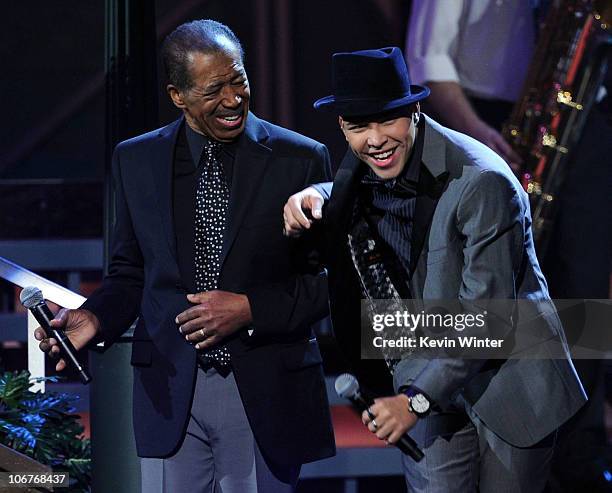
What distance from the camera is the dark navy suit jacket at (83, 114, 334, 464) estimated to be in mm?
2766

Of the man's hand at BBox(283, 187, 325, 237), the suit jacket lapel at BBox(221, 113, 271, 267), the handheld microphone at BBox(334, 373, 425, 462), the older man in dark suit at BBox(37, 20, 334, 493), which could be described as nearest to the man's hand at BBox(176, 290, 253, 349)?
the older man in dark suit at BBox(37, 20, 334, 493)

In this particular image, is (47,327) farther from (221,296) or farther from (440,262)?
(440,262)

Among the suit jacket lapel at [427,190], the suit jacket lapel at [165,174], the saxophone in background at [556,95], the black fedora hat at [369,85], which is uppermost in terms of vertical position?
the black fedora hat at [369,85]

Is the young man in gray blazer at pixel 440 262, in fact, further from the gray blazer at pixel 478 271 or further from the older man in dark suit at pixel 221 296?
the older man in dark suit at pixel 221 296

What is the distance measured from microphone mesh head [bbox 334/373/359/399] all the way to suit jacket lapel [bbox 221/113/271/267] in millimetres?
585

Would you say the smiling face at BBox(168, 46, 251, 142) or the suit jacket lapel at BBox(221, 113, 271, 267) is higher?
the smiling face at BBox(168, 46, 251, 142)

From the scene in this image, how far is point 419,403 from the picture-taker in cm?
242

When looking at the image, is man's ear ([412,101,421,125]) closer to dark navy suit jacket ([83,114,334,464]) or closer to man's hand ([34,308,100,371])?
dark navy suit jacket ([83,114,334,464])

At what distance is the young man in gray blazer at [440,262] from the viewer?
246 cm

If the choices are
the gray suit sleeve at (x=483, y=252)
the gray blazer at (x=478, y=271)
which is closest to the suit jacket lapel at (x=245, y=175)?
the gray blazer at (x=478, y=271)

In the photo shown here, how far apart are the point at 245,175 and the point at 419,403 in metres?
0.74

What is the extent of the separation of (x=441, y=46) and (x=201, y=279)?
8.03 ft

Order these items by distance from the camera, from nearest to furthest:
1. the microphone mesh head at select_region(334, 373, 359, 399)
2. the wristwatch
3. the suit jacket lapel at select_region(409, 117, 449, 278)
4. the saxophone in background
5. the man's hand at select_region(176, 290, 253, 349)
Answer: the microphone mesh head at select_region(334, 373, 359, 399), the wristwatch, the suit jacket lapel at select_region(409, 117, 449, 278), the man's hand at select_region(176, 290, 253, 349), the saxophone in background

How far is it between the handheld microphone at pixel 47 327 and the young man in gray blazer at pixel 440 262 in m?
0.60
